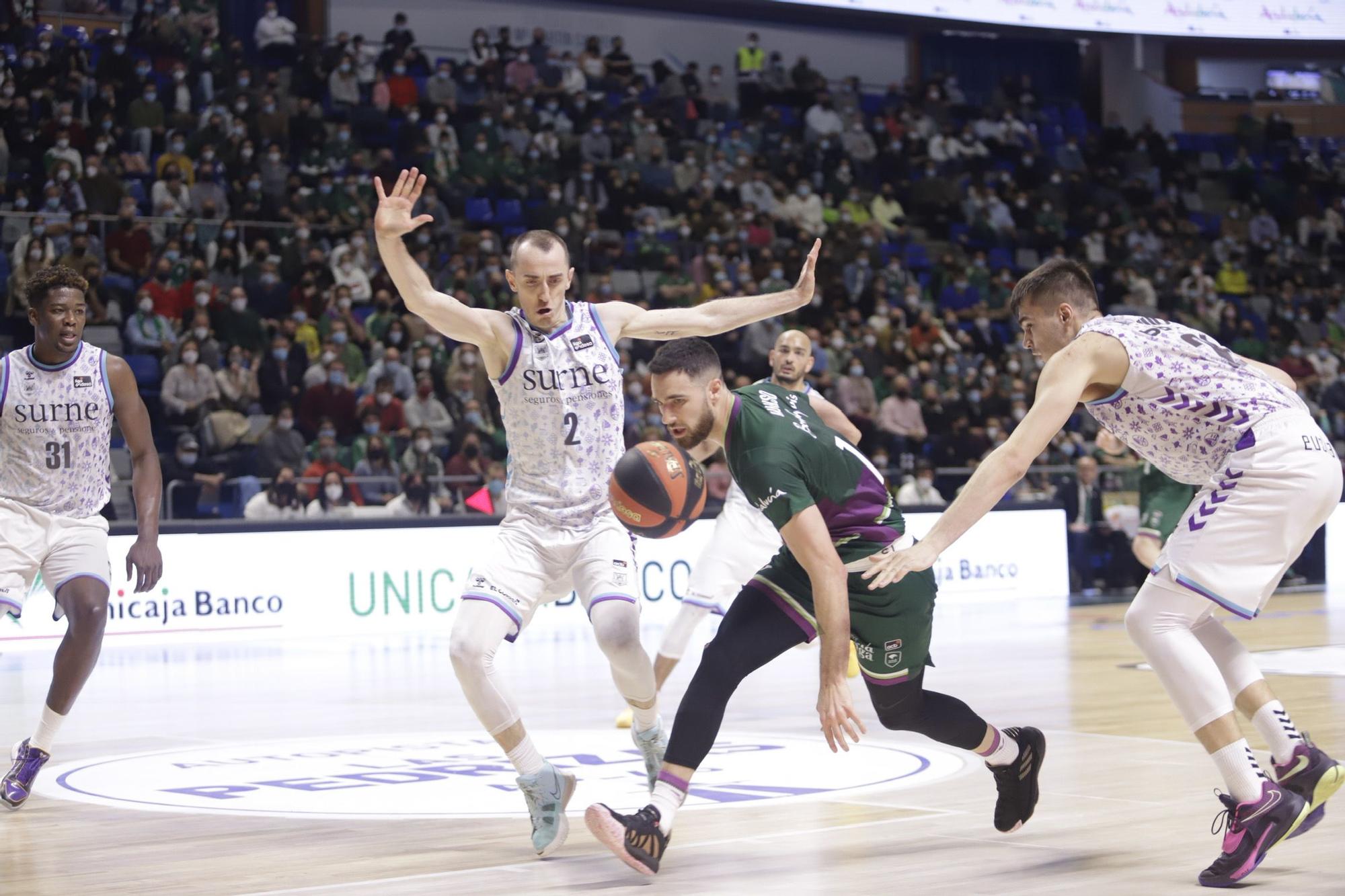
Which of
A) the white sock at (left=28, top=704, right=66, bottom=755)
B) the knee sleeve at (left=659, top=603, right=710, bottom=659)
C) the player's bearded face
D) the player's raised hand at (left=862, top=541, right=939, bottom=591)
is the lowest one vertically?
the knee sleeve at (left=659, top=603, right=710, bottom=659)

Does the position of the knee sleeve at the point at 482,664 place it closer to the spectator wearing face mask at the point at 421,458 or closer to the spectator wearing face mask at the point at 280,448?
the spectator wearing face mask at the point at 280,448

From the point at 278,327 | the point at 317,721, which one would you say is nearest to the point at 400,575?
the point at 278,327

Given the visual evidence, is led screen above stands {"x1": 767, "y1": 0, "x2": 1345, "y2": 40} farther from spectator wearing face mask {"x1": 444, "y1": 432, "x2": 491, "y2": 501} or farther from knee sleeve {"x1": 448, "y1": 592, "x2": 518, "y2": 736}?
knee sleeve {"x1": 448, "y1": 592, "x2": 518, "y2": 736}

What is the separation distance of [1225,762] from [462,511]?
11.7 metres

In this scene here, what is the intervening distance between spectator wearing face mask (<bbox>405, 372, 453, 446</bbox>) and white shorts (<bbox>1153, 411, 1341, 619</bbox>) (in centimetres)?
1310

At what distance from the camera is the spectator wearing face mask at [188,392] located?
16547 mm

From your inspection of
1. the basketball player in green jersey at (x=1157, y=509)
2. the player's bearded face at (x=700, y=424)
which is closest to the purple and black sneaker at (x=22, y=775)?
the player's bearded face at (x=700, y=424)

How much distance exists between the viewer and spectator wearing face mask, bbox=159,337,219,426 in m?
16.5

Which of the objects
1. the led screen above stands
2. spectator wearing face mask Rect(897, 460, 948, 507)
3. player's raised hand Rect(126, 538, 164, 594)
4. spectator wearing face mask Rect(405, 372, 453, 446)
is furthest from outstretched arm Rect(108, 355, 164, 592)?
the led screen above stands

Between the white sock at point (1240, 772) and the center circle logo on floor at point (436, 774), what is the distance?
6.10ft

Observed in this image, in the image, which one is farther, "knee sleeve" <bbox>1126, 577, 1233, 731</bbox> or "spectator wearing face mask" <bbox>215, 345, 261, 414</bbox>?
"spectator wearing face mask" <bbox>215, 345, 261, 414</bbox>

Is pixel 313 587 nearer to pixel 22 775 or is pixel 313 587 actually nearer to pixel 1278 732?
pixel 22 775

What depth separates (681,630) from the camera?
8383 mm

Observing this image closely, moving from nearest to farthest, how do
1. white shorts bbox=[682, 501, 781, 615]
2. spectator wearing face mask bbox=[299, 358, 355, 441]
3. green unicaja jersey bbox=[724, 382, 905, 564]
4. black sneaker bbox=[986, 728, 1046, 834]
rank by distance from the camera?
green unicaja jersey bbox=[724, 382, 905, 564]
black sneaker bbox=[986, 728, 1046, 834]
white shorts bbox=[682, 501, 781, 615]
spectator wearing face mask bbox=[299, 358, 355, 441]
